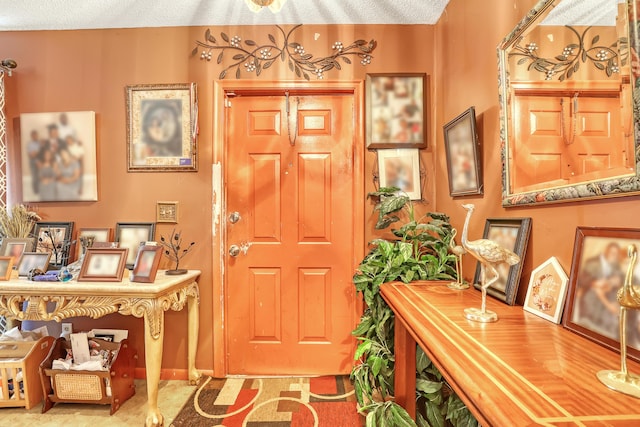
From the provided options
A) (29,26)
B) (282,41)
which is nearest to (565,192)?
(282,41)

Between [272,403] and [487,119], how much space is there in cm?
197

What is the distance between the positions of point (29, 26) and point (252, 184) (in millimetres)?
1901

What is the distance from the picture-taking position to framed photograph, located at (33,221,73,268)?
7.08ft

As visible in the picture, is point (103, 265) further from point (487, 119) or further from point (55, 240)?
point (487, 119)

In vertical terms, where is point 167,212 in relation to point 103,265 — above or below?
above

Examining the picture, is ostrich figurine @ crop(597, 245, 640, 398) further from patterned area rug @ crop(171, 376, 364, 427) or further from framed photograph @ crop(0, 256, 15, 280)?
framed photograph @ crop(0, 256, 15, 280)

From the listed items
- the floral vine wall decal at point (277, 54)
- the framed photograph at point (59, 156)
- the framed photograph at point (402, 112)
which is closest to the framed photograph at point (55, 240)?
the framed photograph at point (59, 156)

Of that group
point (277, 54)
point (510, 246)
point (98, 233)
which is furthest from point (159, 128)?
point (510, 246)

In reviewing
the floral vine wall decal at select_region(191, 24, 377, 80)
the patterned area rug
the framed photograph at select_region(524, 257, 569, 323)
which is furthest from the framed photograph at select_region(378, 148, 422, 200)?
the patterned area rug

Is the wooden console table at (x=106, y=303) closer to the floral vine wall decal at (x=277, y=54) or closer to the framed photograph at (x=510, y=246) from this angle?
the floral vine wall decal at (x=277, y=54)

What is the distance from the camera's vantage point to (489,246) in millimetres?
1055

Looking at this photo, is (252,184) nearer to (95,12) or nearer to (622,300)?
(95,12)

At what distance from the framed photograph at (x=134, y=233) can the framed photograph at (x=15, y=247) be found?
0.52 metres

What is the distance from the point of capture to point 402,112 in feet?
7.14
